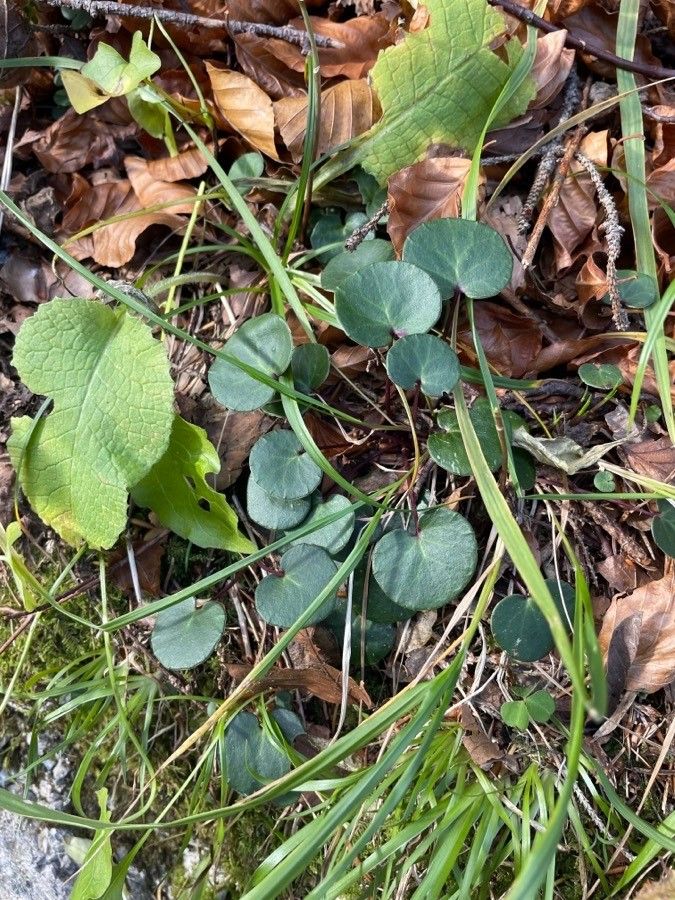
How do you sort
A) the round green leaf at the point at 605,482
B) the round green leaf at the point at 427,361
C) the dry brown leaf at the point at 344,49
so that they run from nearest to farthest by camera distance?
1. the round green leaf at the point at 427,361
2. the round green leaf at the point at 605,482
3. the dry brown leaf at the point at 344,49

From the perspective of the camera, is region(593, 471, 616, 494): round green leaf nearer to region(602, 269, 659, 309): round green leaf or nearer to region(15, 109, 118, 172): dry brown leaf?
region(602, 269, 659, 309): round green leaf

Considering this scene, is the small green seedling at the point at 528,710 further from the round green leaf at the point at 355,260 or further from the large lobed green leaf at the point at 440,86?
the large lobed green leaf at the point at 440,86

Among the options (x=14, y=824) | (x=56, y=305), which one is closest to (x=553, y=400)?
(x=56, y=305)

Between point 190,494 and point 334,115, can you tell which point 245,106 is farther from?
point 190,494

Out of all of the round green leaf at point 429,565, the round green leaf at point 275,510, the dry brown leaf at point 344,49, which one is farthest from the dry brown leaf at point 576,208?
the round green leaf at point 275,510

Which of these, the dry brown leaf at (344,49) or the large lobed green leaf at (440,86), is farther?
the dry brown leaf at (344,49)

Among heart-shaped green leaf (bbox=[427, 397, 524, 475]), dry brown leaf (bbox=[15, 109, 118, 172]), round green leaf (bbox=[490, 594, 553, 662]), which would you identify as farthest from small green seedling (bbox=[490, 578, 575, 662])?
dry brown leaf (bbox=[15, 109, 118, 172])
